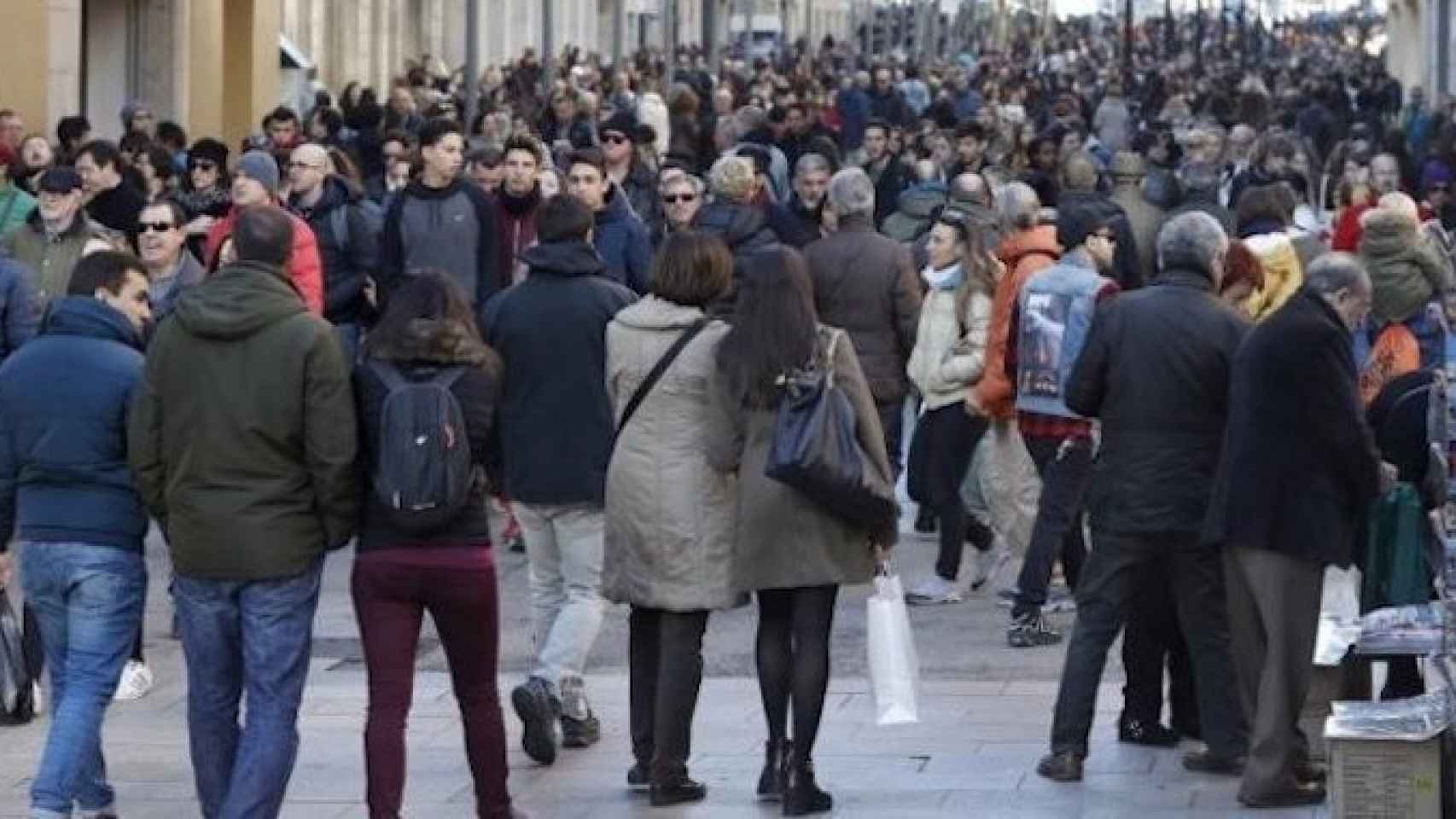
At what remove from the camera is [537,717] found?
11711 millimetres

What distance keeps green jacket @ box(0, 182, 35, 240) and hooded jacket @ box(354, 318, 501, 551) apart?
718 centimetres

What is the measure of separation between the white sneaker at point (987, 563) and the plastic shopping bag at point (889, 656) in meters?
4.83

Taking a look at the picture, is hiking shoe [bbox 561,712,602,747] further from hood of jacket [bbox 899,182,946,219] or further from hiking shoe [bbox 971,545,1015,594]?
hood of jacket [bbox 899,182,946,219]

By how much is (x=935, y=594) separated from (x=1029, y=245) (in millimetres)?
1627

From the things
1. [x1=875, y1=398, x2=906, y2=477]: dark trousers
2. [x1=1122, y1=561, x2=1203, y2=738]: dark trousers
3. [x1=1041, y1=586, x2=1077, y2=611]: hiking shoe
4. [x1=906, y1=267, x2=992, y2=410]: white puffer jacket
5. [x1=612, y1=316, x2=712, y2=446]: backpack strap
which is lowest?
[x1=1041, y1=586, x2=1077, y2=611]: hiking shoe

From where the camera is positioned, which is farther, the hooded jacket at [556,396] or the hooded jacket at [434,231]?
the hooded jacket at [434,231]

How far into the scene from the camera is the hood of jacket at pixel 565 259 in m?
12.0

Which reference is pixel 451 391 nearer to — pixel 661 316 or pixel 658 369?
pixel 658 369

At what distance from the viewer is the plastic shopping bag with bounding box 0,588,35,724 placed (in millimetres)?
12461

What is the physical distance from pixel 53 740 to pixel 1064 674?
303 centimetres

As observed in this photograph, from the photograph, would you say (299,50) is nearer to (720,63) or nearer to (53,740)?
(720,63)

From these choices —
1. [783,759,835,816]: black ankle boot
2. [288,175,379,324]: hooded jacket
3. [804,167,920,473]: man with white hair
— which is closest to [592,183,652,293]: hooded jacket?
[288,175,379,324]: hooded jacket

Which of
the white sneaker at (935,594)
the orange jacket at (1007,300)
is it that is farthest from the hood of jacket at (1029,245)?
the white sneaker at (935,594)

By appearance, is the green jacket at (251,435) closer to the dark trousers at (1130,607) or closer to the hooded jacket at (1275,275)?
the dark trousers at (1130,607)
